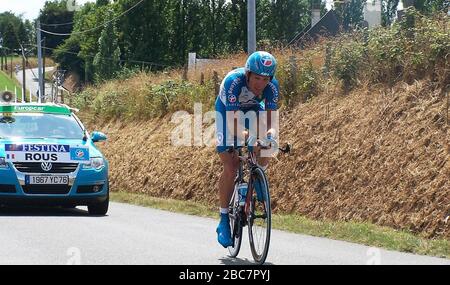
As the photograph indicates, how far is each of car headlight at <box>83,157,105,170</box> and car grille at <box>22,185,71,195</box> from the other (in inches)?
18.6

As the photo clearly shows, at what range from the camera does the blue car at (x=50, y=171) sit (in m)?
13.0

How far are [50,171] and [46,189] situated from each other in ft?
0.89

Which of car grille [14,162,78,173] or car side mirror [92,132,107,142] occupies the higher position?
car side mirror [92,132,107,142]

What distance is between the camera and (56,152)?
519 inches

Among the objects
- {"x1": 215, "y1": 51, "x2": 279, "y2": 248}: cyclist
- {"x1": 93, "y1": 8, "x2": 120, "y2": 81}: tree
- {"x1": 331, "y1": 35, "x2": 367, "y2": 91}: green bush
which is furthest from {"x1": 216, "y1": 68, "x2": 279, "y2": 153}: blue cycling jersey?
{"x1": 93, "y1": 8, "x2": 120, "y2": 81}: tree

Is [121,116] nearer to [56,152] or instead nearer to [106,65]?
[56,152]

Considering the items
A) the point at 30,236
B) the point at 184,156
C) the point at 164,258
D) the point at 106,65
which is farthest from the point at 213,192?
the point at 106,65

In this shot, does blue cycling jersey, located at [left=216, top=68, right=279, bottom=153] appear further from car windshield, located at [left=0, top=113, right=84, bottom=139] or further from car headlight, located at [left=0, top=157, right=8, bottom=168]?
car windshield, located at [left=0, top=113, right=84, bottom=139]

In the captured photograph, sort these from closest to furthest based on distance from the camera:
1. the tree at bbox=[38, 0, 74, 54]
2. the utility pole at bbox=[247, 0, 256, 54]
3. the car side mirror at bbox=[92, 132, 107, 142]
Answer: the car side mirror at bbox=[92, 132, 107, 142] < the utility pole at bbox=[247, 0, 256, 54] < the tree at bbox=[38, 0, 74, 54]

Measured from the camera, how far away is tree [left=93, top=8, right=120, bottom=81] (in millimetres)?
87000

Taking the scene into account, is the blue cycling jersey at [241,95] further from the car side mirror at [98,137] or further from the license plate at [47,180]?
the car side mirror at [98,137]

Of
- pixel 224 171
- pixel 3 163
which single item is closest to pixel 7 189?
pixel 3 163

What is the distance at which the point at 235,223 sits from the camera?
8.36m
